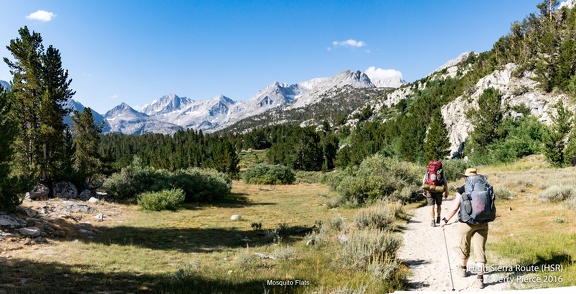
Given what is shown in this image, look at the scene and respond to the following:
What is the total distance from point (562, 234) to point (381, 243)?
5580 millimetres

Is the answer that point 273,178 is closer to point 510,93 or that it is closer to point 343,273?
point 343,273

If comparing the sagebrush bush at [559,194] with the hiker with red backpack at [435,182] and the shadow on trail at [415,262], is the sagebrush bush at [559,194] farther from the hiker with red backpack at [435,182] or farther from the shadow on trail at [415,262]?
the shadow on trail at [415,262]

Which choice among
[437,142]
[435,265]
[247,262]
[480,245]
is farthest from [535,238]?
[437,142]

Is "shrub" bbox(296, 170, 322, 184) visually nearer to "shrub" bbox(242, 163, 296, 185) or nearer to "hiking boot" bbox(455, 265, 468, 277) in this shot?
"shrub" bbox(242, 163, 296, 185)

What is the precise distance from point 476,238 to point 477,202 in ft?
2.80

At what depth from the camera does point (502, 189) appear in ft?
54.0

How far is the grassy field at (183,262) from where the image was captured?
258 inches

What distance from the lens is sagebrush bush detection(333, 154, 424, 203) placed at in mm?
19078

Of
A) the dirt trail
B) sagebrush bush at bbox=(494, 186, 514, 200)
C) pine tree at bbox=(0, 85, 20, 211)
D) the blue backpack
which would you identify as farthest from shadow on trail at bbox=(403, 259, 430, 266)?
pine tree at bbox=(0, 85, 20, 211)

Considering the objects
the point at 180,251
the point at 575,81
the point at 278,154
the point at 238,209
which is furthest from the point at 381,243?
the point at 278,154

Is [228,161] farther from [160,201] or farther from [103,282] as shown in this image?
[103,282]

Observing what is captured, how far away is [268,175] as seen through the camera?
47281mm

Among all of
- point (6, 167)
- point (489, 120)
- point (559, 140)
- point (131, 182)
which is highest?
point (489, 120)

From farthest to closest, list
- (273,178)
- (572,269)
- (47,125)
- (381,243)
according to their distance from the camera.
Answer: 1. (273,178)
2. (47,125)
3. (381,243)
4. (572,269)
